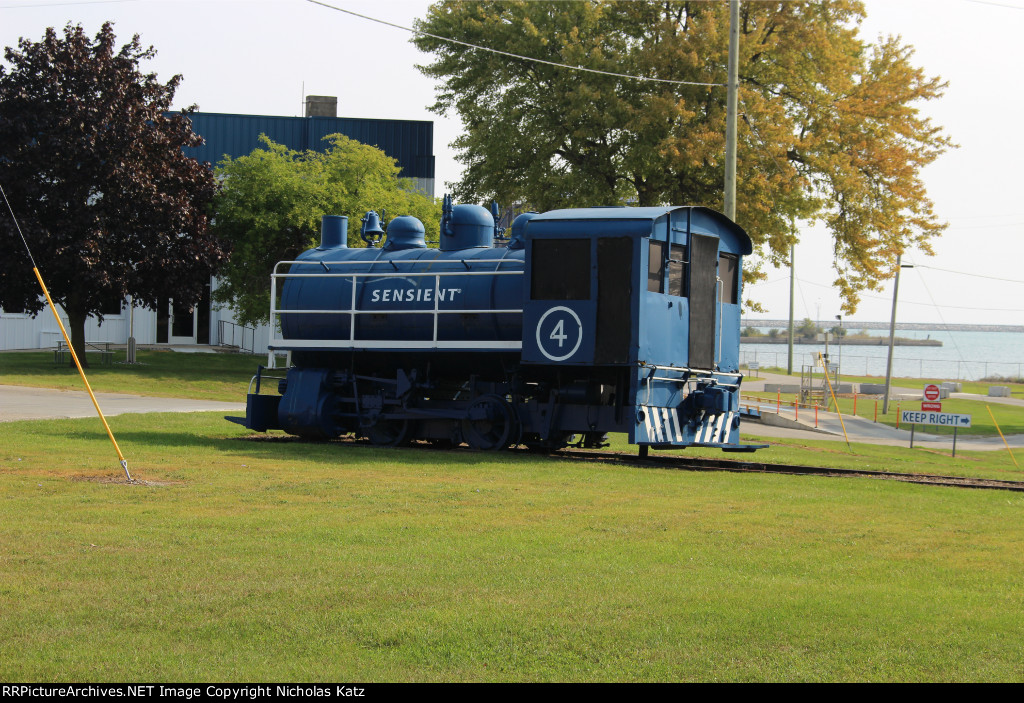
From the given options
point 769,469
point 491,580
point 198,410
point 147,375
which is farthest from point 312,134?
point 491,580

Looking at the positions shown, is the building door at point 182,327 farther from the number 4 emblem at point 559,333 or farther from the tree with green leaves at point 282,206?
the number 4 emblem at point 559,333

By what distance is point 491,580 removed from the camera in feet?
24.7

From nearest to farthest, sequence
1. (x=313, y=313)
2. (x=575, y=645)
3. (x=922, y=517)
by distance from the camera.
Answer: (x=575, y=645)
(x=922, y=517)
(x=313, y=313)

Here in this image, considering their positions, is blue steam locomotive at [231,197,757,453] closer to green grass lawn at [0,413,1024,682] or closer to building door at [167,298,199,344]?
green grass lawn at [0,413,1024,682]

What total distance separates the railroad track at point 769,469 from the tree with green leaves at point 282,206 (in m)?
23.7

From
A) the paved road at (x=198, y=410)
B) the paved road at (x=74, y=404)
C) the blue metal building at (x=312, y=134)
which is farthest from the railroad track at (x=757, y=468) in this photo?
the blue metal building at (x=312, y=134)

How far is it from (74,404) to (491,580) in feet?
66.7

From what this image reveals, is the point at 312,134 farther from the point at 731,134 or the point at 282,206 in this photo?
the point at 731,134

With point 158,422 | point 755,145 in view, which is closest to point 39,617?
point 158,422

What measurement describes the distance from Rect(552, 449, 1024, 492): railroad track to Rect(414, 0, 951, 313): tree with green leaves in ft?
59.9

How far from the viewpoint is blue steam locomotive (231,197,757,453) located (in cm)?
1576

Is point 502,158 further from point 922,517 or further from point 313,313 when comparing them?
point 922,517

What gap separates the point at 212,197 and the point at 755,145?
19.1m

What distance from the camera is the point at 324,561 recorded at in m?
8.05
